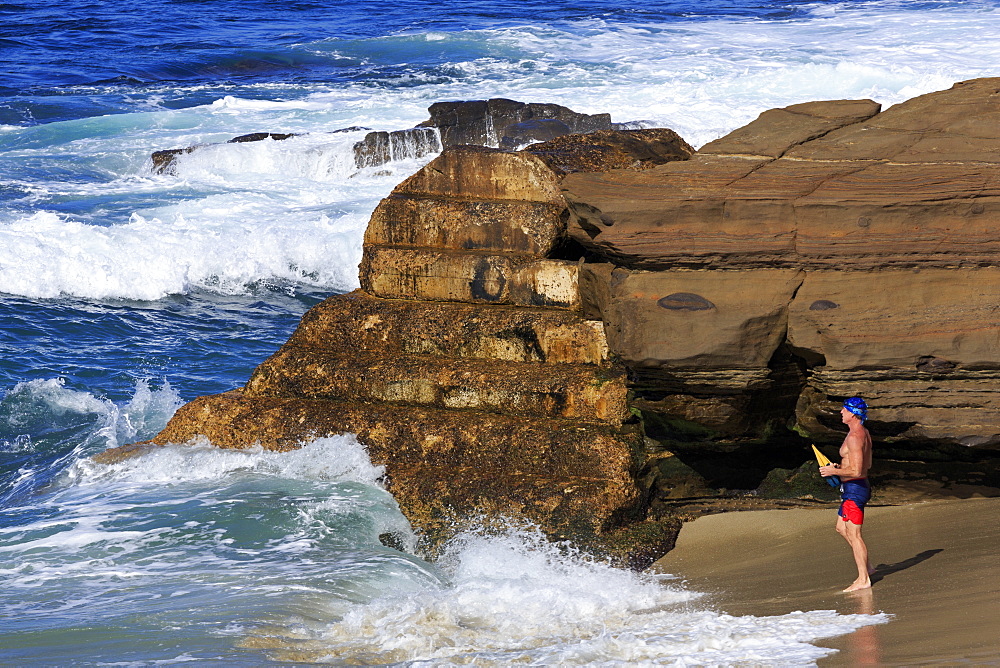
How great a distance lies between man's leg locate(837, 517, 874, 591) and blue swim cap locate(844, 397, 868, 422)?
1.78 ft

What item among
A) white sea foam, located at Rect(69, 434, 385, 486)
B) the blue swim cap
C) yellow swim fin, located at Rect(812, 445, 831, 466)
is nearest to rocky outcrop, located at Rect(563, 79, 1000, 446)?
the blue swim cap

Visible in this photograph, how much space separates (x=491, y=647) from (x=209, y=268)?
9.20 metres

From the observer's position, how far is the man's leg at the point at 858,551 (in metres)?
4.90

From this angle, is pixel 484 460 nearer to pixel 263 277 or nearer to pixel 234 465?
pixel 234 465

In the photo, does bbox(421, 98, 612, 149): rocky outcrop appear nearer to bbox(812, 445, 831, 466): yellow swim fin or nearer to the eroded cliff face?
the eroded cliff face

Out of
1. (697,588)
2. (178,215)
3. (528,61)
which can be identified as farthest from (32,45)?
(697,588)

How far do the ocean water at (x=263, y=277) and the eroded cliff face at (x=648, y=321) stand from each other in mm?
395

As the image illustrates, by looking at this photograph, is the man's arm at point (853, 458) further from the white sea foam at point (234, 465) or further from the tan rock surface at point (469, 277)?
the white sea foam at point (234, 465)

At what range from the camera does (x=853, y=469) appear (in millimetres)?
5176

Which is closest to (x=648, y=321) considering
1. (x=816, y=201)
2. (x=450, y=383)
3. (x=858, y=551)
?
(x=816, y=201)

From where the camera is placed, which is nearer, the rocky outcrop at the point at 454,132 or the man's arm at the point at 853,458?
the man's arm at the point at 853,458

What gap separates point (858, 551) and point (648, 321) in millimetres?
1581

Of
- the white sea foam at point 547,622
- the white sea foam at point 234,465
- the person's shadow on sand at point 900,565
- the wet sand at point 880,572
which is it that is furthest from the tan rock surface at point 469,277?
the person's shadow on sand at point 900,565

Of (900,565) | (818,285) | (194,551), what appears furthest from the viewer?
(194,551)
